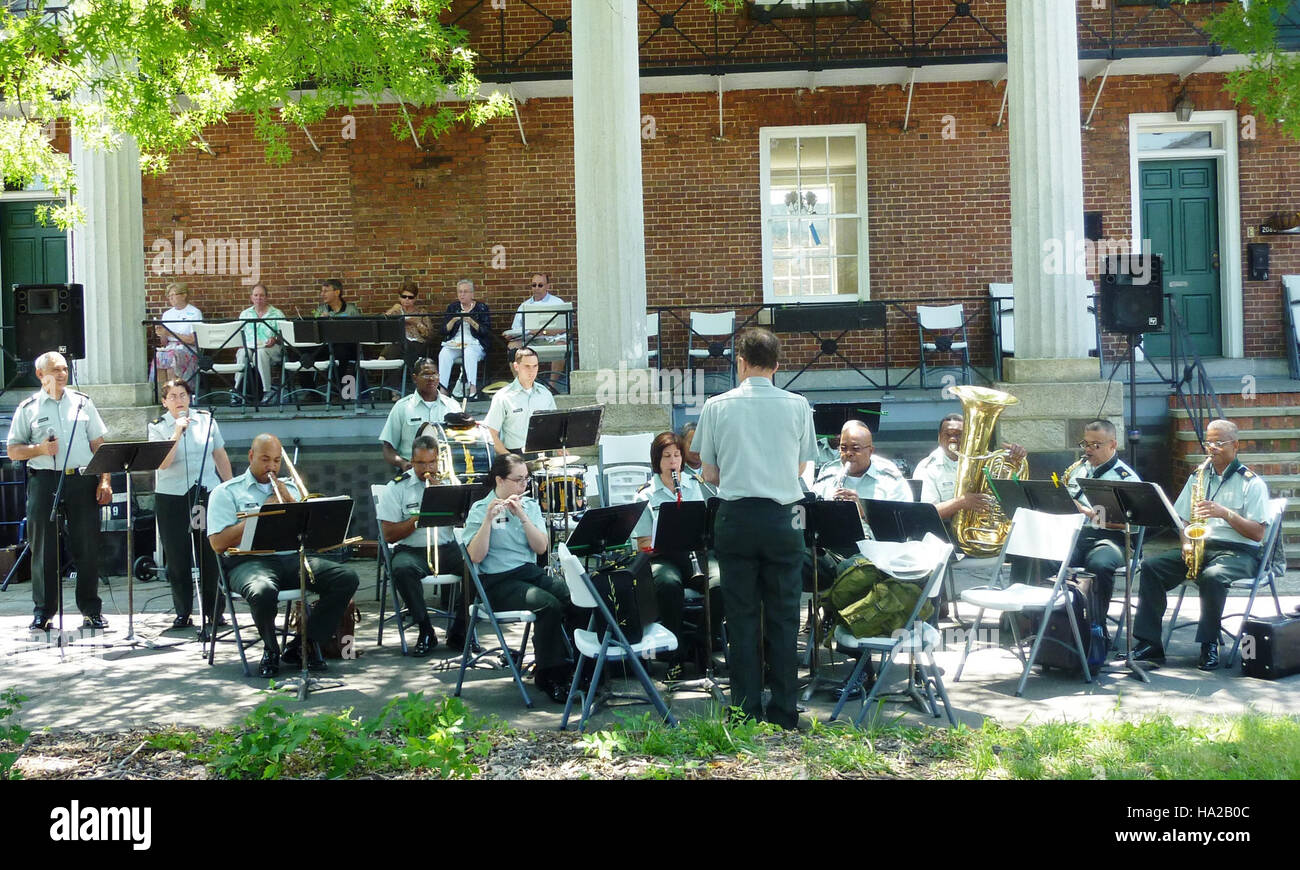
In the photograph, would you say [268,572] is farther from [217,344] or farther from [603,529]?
[217,344]

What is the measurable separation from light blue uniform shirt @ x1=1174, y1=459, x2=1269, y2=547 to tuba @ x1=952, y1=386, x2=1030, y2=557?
117cm

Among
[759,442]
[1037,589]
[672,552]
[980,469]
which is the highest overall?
[759,442]

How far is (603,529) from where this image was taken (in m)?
6.71

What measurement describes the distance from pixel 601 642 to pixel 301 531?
211cm

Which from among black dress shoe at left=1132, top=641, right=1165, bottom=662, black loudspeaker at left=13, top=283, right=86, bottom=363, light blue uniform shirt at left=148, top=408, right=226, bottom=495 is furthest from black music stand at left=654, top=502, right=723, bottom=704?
black loudspeaker at left=13, top=283, right=86, bottom=363

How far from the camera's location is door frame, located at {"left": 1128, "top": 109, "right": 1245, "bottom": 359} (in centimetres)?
1509

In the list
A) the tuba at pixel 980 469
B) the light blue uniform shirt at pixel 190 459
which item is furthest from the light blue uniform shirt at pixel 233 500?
the tuba at pixel 980 469

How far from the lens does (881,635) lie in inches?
249

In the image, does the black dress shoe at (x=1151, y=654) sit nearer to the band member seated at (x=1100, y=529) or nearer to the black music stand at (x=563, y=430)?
the band member seated at (x=1100, y=529)

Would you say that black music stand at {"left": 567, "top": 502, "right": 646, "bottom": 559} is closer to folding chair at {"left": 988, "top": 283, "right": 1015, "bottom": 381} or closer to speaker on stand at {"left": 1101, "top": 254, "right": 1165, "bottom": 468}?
speaker on stand at {"left": 1101, "top": 254, "right": 1165, "bottom": 468}

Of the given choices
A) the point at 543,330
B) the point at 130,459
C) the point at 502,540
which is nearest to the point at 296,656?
the point at 502,540
